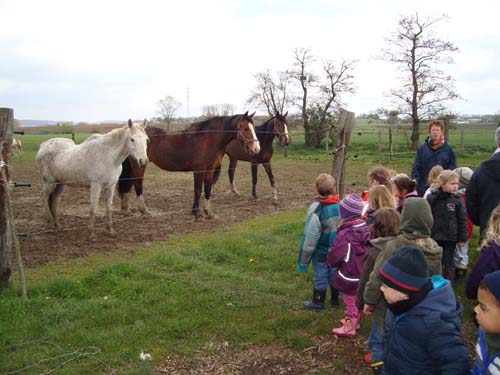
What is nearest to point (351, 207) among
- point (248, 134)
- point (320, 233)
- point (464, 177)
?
point (320, 233)

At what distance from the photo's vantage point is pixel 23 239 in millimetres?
6629

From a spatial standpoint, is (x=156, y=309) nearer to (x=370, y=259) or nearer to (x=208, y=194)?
(x=370, y=259)

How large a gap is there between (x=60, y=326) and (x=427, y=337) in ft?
9.89

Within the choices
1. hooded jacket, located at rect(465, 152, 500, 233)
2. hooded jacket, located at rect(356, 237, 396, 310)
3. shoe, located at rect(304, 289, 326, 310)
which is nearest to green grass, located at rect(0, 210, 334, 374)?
shoe, located at rect(304, 289, 326, 310)

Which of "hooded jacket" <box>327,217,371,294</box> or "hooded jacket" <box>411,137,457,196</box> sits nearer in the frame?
"hooded jacket" <box>327,217,371,294</box>

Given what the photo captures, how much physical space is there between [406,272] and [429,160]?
3.86 meters

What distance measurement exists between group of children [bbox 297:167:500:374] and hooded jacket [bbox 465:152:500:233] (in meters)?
0.61

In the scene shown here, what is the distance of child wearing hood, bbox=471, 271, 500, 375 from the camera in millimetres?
1688

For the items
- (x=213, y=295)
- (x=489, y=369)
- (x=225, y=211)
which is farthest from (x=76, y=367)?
(x=225, y=211)

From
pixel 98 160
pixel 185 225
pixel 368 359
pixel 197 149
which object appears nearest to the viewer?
pixel 368 359

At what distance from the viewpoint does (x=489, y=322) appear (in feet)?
5.64

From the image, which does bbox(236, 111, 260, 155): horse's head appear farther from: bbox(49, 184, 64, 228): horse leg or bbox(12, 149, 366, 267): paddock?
bbox(49, 184, 64, 228): horse leg

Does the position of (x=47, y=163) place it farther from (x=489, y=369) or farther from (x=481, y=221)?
(x=489, y=369)

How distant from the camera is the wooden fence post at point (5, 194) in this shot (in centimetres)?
411
